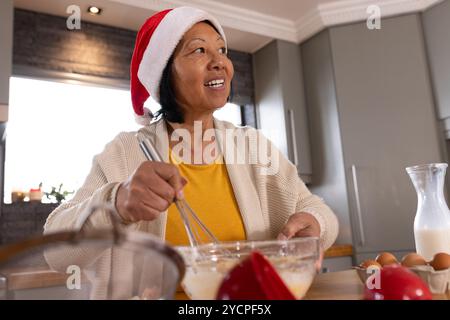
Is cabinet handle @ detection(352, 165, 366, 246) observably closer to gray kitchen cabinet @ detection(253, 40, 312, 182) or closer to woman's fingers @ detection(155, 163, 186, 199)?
gray kitchen cabinet @ detection(253, 40, 312, 182)

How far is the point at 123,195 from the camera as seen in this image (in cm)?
64

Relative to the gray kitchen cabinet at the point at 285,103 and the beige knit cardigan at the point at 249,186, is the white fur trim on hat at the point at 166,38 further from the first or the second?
the gray kitchen cabinet at the point at 285,103

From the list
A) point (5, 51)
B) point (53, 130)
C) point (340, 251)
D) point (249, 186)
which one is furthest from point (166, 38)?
point (340, 251)

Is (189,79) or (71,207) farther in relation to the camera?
(189,79)

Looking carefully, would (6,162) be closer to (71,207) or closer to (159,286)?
(71,207)

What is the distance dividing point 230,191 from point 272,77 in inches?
76.0

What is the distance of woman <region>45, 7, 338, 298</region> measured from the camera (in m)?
0.99

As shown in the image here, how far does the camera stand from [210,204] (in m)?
1.05

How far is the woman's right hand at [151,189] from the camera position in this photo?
59 centimetres

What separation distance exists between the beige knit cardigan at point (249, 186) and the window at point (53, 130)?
50.0 inches

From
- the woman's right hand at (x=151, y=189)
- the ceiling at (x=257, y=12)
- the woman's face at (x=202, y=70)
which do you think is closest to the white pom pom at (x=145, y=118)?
the woman's face at (x=202, y=70)

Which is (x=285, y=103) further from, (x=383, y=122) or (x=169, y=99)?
(x=169, y=99)

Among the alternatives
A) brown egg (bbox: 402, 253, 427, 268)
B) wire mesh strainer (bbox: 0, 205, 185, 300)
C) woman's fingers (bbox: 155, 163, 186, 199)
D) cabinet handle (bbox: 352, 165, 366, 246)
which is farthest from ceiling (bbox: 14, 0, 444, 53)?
brown egg (bbox: 402, 253, 427, 268)
